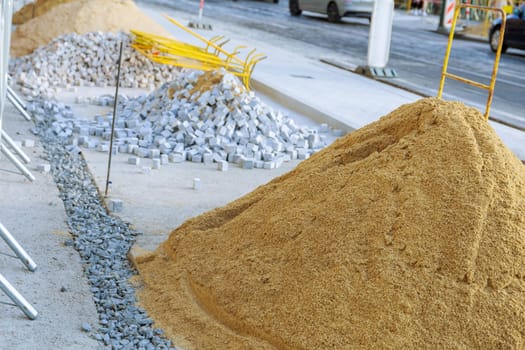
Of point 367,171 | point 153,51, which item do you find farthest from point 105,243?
point 153,51

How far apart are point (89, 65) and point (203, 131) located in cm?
384

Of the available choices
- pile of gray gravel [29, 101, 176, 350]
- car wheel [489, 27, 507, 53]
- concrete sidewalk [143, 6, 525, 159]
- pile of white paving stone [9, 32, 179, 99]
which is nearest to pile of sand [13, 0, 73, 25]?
concrete sidewalk [143, 6, 525, 159]

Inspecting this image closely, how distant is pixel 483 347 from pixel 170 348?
1487mm

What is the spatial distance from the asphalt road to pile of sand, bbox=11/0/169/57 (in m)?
4.47

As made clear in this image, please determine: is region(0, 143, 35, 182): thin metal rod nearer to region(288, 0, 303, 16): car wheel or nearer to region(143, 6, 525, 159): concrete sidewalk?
region(143, 6, 525, 159): concrete sidewalk

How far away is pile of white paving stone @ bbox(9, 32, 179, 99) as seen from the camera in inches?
436

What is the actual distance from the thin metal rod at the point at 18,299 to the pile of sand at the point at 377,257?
23.7 inches

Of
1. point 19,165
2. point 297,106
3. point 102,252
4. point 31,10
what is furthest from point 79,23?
point 102,252

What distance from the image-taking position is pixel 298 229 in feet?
14.1

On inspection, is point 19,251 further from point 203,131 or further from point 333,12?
point 333,12

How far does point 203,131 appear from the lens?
8.16 metres

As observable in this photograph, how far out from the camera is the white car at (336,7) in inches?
992

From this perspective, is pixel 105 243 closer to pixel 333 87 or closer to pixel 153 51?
pixel 153 51

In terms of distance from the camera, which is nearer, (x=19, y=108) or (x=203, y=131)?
(x=203, y=131)
